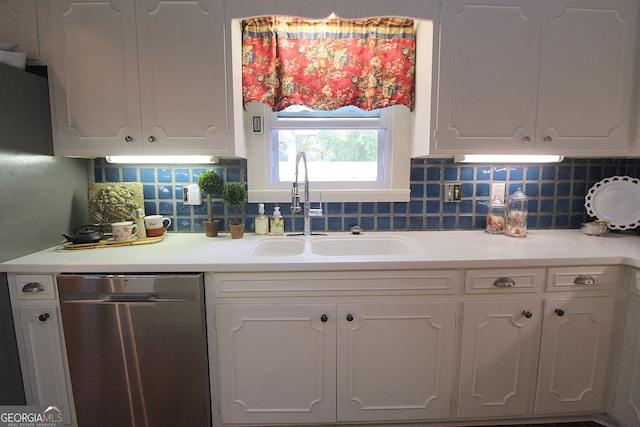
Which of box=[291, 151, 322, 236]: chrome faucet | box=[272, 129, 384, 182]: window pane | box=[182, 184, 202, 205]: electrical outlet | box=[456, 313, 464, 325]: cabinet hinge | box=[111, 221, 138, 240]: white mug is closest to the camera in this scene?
box=[456, 313, 464, 325]: cabinet hinge

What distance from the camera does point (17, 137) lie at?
1.36 metres

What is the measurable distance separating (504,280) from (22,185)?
2185mm

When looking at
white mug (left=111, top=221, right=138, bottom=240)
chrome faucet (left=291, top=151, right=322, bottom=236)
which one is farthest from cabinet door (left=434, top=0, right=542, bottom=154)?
white mug (left=111, top=221, right=138, bottom=240)

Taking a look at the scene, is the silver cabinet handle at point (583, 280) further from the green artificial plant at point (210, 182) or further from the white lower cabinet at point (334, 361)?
the green artificial plant at point (210, 182)

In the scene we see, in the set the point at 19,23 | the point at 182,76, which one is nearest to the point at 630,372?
the point at 182,76

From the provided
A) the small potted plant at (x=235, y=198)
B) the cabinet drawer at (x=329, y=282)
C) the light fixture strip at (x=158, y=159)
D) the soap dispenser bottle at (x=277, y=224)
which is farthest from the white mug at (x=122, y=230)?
the soap dispenser bottle at (x=277, y=224)

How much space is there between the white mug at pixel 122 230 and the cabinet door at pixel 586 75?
2.16m

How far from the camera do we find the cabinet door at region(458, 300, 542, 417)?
1415mm

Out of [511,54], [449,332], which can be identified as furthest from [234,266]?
[511,54]

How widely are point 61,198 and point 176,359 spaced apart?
3.41 ft

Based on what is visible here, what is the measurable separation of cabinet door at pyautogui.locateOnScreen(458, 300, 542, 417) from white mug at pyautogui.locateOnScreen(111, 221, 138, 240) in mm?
1705

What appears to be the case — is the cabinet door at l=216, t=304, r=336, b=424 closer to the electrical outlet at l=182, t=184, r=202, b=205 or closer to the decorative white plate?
the electrical outlet at l=182, t=184, r=202, b=205

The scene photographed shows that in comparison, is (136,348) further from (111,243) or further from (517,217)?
(517,217)

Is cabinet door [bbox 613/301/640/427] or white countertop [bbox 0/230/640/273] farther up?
white countertop [bbox 0/230/640/273]
